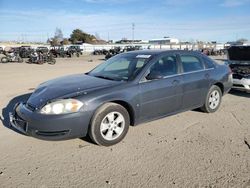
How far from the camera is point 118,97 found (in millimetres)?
4688

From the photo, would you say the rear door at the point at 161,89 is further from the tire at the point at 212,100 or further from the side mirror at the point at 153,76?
the tire at the point at 212,100

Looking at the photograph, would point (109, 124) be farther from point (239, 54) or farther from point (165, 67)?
point (239, 54)

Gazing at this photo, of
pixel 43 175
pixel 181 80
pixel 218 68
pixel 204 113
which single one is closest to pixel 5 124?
pixel 43 175

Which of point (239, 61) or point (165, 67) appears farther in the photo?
point (239, 61)

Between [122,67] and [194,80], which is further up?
[122,67]

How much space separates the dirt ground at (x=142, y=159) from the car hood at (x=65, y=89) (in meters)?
0.70

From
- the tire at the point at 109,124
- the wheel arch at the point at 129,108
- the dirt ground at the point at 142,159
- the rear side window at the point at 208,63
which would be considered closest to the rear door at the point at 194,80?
the rear side window at the point at 208,63

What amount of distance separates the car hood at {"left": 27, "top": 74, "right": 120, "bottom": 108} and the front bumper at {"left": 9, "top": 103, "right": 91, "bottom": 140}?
0.26m

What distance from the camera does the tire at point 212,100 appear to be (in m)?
6.45

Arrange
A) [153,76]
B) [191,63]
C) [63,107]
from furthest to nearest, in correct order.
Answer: [191,63] < [153,76] < [63,107]

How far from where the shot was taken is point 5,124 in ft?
18.8

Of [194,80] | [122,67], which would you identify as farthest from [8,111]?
[194,80]

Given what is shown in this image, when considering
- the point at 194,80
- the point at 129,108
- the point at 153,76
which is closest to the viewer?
the point at 129,108

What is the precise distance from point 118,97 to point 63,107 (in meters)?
0.89
